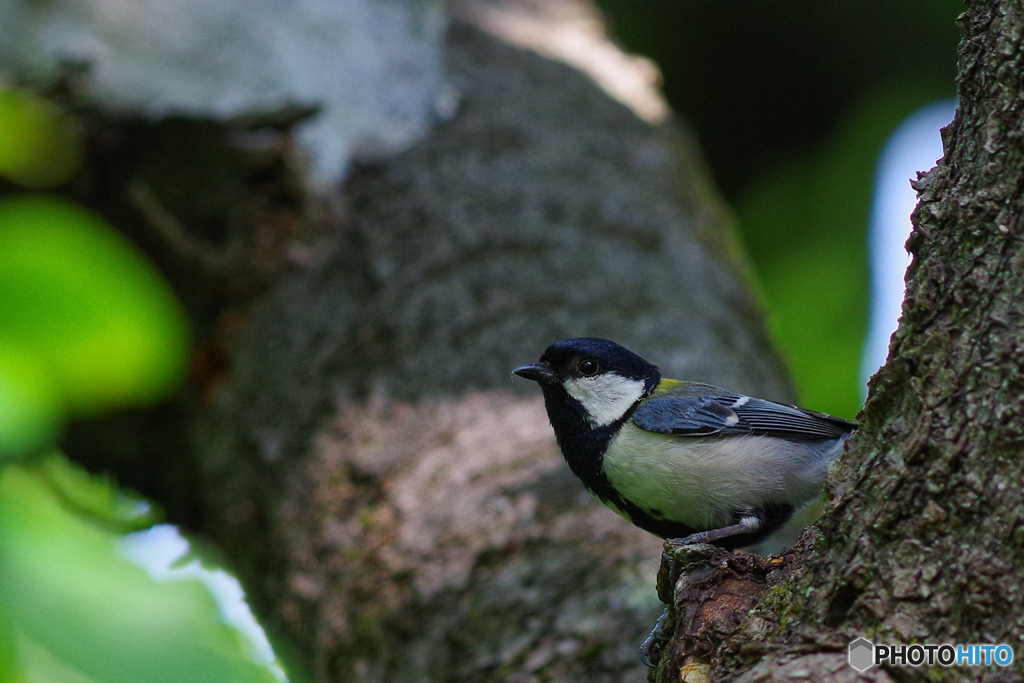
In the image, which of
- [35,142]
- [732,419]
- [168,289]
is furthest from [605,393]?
[35,142]

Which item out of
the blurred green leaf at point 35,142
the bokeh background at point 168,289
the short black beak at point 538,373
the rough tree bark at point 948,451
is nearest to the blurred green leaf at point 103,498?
the bokeh background at point 168,289

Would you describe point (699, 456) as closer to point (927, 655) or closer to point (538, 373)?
point (538, 373)

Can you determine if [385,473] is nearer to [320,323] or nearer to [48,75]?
[320,323]

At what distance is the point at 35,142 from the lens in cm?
337

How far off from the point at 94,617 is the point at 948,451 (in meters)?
1.26

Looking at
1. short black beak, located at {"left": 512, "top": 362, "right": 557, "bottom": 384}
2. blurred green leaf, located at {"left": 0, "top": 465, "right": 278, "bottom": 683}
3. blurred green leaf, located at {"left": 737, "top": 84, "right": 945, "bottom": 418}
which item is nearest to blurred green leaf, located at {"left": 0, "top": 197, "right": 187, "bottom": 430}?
blurred green leaf, located at {"left": 0, "top": 465, "right": 278, "bottom": 683}

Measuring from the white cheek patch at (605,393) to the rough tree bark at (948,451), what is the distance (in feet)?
3.35

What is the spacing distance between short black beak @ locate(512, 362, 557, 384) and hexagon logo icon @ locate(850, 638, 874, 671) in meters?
1.33

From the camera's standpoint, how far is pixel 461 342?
3088mm

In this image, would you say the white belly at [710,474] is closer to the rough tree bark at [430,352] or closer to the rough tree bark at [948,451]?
the rough tree bark at [430,352]

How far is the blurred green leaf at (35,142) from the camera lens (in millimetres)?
3270

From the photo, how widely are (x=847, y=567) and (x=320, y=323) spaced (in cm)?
248

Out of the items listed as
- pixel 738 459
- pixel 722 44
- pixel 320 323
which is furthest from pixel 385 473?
pixel 722 44

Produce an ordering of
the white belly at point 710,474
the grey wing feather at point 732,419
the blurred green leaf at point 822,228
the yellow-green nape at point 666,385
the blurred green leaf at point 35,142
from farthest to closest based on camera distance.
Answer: the blurred green leaf at point 822,228, the blurred green leaf at point 35,142, the yellow-green nape at point 666,385, the grey wing feather at point 732,419, the white belly at point 710,474
